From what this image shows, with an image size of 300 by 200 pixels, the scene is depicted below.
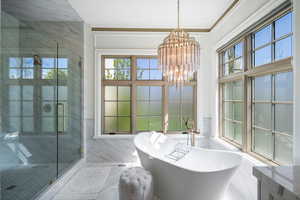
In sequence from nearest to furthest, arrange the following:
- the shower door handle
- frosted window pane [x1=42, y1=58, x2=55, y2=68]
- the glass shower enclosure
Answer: the glass shower enclosure, frosted window pane [x1=42, y1=58, x2=55, y2=68], the shower door handle

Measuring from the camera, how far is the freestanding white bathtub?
1.73 m

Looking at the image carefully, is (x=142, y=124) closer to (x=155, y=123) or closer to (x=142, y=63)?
(x=155, y=123)

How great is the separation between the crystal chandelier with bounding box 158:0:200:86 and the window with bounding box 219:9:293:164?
0.83m

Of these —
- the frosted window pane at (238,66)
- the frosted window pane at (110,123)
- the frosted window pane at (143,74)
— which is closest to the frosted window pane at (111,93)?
the frosted window pane at (110,123)

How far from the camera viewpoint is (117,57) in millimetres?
3455

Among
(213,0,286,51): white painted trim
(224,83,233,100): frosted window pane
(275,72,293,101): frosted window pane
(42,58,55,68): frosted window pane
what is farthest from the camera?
(224,83,233,100): frosted window pane

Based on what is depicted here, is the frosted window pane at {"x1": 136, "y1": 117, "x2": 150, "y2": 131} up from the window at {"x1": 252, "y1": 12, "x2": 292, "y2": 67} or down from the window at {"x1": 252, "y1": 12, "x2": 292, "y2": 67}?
down

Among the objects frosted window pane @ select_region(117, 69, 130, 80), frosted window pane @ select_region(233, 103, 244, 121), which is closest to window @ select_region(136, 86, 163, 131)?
frosted window pane @ select_region(117, 69, 130, 80)

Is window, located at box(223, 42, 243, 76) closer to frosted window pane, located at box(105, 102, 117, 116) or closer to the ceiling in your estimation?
the ceiling

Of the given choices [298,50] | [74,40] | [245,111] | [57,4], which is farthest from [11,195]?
[298,50]

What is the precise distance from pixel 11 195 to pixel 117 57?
2733mm

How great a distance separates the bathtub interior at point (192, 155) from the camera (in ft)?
7.02

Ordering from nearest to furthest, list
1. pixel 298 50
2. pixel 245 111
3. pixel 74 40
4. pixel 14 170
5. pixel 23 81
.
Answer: pixel 298 50
pixel 14 170
pixel 23 81
pixel 245 111
pixel 74 40

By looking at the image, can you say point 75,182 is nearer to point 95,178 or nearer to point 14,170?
point 95,178
